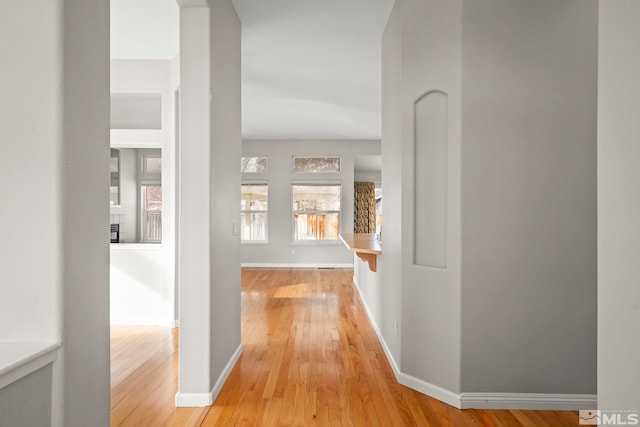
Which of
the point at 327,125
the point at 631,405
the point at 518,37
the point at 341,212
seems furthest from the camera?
the point at 341,212

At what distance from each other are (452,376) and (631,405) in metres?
1.51

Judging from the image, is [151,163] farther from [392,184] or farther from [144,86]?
[392,184]

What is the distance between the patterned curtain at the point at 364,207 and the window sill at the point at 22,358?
29.9 ft

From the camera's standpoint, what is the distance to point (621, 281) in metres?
0.97

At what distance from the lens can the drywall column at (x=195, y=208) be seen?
94.1 inches

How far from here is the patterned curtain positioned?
9.95m

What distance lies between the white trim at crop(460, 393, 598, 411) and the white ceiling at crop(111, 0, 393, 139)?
3.00 m

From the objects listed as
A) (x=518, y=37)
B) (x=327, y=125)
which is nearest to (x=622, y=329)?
(x=518, y=37)

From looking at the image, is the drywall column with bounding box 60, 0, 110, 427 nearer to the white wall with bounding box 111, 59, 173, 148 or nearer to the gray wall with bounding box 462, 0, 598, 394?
the gray wall with bounding box 462, 0, 598, 394

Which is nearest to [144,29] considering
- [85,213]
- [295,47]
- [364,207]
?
[295,47]

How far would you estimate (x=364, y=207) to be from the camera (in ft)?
33.0

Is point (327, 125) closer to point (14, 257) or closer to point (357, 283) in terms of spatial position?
point (357, 283)

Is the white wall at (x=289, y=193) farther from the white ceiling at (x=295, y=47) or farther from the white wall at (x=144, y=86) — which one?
the white wall at (x=144, y=86)

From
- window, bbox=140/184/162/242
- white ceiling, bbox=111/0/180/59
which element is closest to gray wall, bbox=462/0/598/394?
white ceiling, bbox=111/0/180/59
